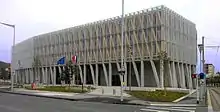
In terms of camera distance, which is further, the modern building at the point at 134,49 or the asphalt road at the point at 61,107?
the modern building at the point at 134,49

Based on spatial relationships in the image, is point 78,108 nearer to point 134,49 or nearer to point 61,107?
point 61,107

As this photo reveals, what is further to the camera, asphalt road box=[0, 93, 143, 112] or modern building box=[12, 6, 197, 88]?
modern building box=[12, 6, 197, 88]

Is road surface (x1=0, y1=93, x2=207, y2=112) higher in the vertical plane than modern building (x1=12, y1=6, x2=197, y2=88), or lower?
lower

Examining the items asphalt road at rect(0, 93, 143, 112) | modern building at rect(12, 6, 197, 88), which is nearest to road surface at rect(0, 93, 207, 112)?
asphalt road at rect(0, 93, 143, 112)

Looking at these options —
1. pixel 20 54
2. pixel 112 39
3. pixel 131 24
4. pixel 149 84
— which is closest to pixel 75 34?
pixel 112 39

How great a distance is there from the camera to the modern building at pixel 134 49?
76.2 metres

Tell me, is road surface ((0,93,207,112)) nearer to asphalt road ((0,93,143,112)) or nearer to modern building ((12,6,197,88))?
asphalt road ((0,93,143,112))

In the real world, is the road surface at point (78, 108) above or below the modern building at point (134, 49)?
below

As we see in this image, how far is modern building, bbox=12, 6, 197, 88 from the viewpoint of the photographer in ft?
250

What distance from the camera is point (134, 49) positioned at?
80.4 meters

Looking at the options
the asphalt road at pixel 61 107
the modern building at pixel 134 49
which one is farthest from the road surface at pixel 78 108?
the modern building at pixel 134 49

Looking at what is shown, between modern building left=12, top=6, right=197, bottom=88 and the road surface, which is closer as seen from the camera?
A: the road surface

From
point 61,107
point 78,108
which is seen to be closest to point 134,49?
point 61,107

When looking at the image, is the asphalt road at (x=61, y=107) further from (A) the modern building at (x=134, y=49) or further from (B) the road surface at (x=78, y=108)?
(A) the modern building at (x=134, y=49)
